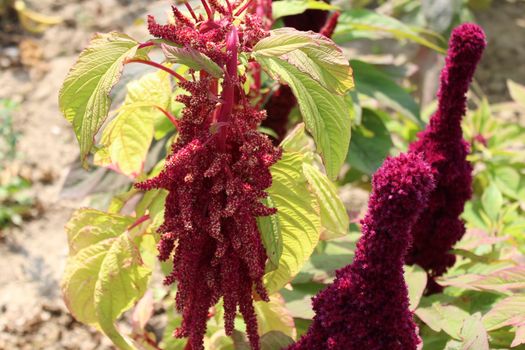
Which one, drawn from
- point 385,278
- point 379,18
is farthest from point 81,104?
point 379,18

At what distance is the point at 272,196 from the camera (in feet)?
3.53

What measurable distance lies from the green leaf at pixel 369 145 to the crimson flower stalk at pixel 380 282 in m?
0.70

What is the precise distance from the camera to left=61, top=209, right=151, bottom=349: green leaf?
44.6 inches

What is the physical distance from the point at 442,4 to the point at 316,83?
1825mm

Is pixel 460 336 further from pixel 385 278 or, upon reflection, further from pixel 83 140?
pixel 83 140

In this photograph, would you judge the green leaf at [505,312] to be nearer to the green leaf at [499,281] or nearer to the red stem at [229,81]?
the green leaf at [499,281]

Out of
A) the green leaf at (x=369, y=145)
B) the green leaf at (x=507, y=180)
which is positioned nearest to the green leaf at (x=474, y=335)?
the green leaf at (x=369, y=145)

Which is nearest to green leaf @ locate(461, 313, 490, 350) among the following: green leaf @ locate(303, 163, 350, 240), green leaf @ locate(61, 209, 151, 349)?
green leaf @ locate(303, 163, 350, 240)

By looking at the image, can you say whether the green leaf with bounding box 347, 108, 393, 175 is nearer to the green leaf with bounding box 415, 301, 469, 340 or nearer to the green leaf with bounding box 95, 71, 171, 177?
the green leaf with bounding box 415, 301, 469, 340

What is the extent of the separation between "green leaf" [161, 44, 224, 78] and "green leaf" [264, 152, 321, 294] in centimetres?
25

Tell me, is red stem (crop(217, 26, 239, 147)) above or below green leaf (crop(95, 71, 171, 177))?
above

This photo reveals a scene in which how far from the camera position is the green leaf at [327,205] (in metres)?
1.15

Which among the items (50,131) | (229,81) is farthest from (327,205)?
(50,131)

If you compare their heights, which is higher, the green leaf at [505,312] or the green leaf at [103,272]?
the green leaf at [103,272]
